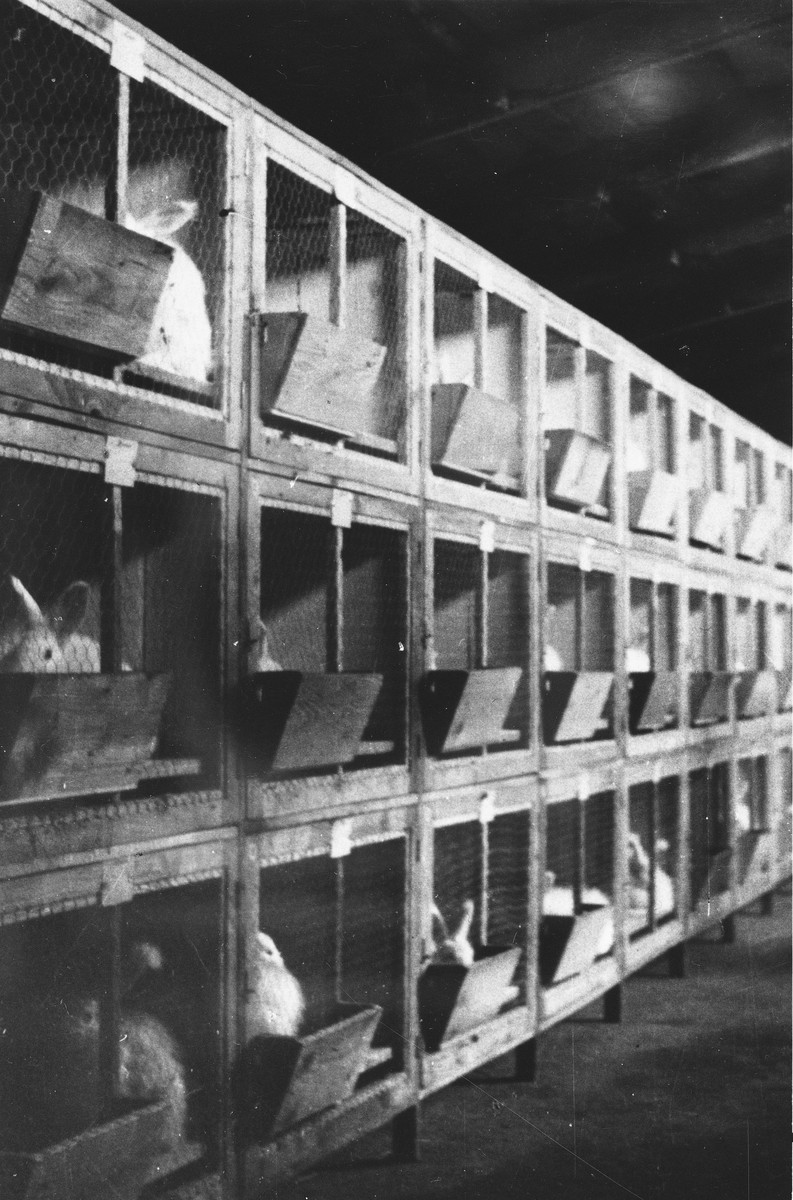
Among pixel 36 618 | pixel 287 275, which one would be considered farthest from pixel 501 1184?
pixel 287 275

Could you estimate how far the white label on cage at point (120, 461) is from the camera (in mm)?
1637

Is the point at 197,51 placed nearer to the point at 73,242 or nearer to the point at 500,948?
the point at 73,242

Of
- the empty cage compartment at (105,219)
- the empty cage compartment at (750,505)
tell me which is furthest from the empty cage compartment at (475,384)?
the empty cage compartment at (750,505)

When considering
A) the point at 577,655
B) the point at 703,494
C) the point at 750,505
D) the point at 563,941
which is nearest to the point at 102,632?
the point at 563,941

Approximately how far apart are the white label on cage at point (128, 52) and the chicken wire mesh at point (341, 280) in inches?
14.6

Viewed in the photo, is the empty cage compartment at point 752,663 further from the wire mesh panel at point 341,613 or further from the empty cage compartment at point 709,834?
the wire mesh panel at point 341,613

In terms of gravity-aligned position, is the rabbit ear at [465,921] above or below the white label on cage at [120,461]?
below

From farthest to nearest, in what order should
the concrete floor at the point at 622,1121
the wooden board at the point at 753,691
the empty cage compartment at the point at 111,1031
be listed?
the wooden board at the point at 753,691
the concrete floor at the point at 622,1121
the empty cage compartment at the point at 111,1031

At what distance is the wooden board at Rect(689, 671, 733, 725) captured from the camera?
396 cm

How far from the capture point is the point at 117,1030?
1.65 metres

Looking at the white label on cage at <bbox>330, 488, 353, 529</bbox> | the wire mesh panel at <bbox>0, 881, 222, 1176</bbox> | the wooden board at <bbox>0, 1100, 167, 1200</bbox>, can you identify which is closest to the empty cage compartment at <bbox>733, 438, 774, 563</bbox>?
the white label on cage at <bbox>330, 488, 353, 529</bbox>

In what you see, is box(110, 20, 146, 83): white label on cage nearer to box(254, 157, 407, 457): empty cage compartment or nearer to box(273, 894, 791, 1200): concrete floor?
box(254, 157, 407, 457): empty cage compartment

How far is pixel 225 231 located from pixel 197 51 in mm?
689

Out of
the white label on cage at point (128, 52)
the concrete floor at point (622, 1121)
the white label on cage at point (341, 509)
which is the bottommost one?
the concrete floor at point (622, 1121)
